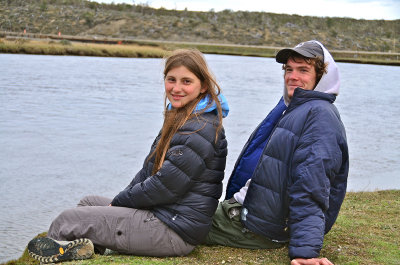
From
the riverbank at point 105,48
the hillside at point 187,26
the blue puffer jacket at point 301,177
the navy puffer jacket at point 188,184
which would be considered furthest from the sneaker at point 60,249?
the hillside at point 187,26

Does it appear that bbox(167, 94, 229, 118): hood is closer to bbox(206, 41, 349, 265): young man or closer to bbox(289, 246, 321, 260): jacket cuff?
bbox(206, 41, 349, 265): young man

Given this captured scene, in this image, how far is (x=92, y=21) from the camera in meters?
87.8

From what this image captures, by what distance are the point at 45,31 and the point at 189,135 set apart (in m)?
78.7

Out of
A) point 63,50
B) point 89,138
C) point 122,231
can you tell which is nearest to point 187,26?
point 63,50

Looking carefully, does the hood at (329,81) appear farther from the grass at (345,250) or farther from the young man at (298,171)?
the grass at (345,250)

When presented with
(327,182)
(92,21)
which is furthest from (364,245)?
(92,21)

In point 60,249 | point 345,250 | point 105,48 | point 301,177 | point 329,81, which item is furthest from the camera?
point 105,48

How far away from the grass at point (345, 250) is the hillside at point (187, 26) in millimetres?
76119

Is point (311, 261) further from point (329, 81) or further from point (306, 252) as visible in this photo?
point (329, 81)

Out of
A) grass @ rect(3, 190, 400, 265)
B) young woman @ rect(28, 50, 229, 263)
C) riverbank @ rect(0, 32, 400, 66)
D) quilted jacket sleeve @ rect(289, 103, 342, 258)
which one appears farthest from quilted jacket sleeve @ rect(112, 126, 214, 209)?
riverbank @ rect(0, 32, 400, 66)

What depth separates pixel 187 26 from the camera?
304 feet

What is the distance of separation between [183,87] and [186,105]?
14cm

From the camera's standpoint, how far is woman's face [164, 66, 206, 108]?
4.33 metres

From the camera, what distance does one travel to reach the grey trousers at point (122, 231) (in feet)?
13.8
